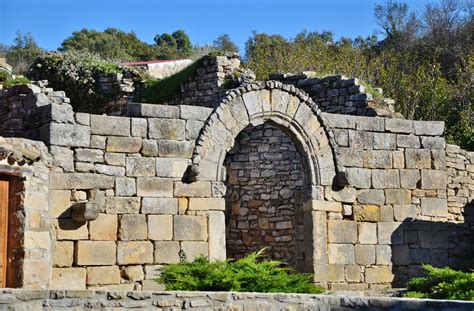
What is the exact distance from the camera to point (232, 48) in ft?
165

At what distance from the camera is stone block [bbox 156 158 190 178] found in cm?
1443

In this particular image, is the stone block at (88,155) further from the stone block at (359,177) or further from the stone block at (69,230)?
the stone block at (359,177)

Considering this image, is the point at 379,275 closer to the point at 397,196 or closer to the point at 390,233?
the point at 390,233

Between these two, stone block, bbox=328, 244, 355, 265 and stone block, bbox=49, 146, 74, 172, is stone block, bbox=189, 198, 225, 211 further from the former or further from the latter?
stone block, bbox=328, 244, 355, 265

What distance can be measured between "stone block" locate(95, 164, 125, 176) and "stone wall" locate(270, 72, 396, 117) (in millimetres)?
5581

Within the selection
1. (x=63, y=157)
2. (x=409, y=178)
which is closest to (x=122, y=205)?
(x=63, y=157)

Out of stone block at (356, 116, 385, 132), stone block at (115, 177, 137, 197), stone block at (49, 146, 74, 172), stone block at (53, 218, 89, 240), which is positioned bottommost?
stone block at (53, 218, 89, 240)

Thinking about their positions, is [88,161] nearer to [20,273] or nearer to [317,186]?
[20,273]

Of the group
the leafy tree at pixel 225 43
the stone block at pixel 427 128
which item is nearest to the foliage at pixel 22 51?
the leafy tree at pixel 225 43

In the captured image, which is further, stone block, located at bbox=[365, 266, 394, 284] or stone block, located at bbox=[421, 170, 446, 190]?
stone block, located at bbox=[421, 170, 446, 190]

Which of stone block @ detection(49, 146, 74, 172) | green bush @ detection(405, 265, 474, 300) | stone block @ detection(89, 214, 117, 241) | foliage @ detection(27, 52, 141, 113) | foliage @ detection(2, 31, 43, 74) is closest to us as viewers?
green bush @ detection(405, 265, 474, 300)

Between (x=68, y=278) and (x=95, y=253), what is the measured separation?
22.2 inches

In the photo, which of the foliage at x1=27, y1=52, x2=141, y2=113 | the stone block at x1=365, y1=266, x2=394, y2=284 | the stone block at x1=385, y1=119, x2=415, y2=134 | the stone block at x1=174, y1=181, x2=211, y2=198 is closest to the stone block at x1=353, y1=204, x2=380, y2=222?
the stone block at x1=365, y1=266, x2=394, y2=284

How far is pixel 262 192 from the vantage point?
19812 mm
